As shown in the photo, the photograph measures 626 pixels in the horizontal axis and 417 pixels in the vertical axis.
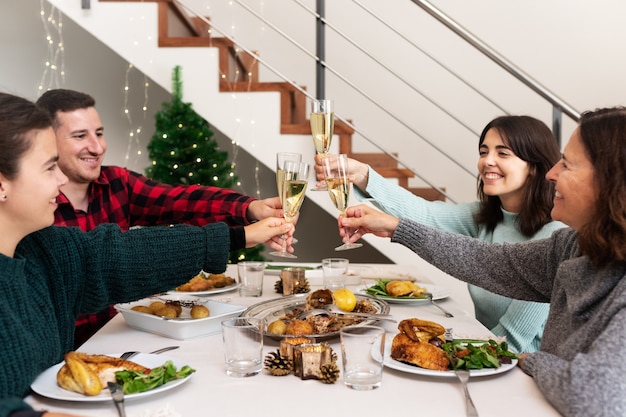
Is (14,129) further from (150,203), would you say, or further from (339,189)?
(150,203)

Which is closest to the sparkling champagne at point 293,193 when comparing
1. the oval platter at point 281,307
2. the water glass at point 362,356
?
the oval platter at point 281,307

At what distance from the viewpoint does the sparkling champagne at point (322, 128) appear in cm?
174

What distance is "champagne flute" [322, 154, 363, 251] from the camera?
1.67 m

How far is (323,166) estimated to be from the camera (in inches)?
66.7

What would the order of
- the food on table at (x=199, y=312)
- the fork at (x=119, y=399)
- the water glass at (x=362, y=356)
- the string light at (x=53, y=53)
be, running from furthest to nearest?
the string light at (x=53, y=53)
the food on table at (x=199, y=312)
the water glass at (x=362, y=356)
the fork at (x=119, y=399)

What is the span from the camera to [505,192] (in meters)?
2.27

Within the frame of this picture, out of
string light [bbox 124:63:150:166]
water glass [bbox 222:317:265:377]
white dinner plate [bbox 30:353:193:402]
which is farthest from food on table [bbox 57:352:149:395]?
string light [bbox 124:63:150:166]

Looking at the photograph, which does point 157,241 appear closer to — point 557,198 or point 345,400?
point 345,400

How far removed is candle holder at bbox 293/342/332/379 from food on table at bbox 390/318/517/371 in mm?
148

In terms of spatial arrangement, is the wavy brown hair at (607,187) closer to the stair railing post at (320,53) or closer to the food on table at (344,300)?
the food on table at (344,300)

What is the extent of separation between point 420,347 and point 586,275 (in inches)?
13.6

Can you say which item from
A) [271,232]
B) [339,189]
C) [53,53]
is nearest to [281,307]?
[271,232]

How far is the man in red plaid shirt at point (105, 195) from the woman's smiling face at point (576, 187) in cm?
97

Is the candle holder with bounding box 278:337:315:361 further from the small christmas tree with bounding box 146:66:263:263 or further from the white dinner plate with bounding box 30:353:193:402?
the small christmas tree with bounding box 146:66:263:263
